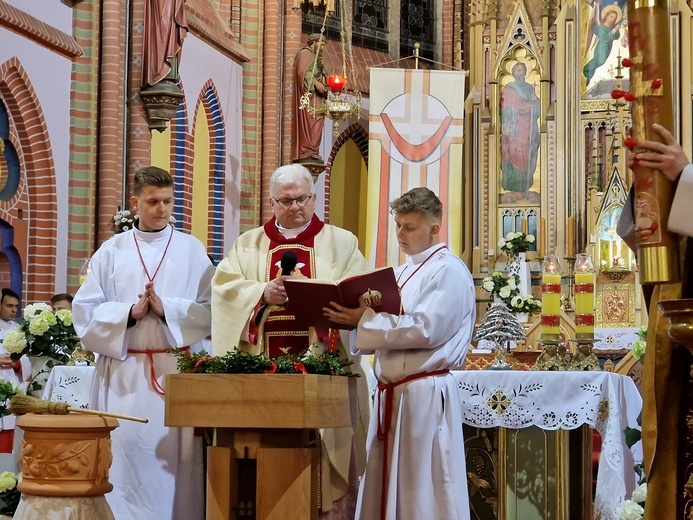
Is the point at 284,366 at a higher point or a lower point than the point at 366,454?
higher

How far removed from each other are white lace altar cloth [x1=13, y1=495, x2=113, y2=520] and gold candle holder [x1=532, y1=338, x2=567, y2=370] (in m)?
2.63

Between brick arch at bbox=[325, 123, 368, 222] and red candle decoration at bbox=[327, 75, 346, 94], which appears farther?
brick arch at bbox=[325, 123, 368, 222]

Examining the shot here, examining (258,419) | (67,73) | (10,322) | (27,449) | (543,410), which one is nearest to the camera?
(258,419)

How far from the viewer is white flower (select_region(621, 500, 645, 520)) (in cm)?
440

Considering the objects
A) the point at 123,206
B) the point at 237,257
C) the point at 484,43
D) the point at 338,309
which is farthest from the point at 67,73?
the point at 484,43

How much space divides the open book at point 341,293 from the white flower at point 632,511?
3.73 feet

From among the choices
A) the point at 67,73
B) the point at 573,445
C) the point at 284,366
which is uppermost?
the point at 67,73

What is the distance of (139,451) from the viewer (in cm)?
503

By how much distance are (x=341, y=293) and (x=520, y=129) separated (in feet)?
42.6

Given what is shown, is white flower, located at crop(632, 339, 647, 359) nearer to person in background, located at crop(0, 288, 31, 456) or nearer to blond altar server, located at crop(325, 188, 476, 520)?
blond altar server, located at crop(325, 188, 476, 520)

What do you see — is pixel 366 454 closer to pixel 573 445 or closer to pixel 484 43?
pixel 573 445

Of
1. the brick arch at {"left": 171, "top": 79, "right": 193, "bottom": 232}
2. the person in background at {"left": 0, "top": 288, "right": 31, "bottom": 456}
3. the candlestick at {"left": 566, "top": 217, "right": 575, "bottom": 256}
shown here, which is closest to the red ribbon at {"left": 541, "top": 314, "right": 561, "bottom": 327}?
the person in background at {"left": 0, "top": 288, "right": 31, "bottom": 456}

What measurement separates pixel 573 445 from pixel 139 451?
2.24 m

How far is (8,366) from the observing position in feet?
23.2
